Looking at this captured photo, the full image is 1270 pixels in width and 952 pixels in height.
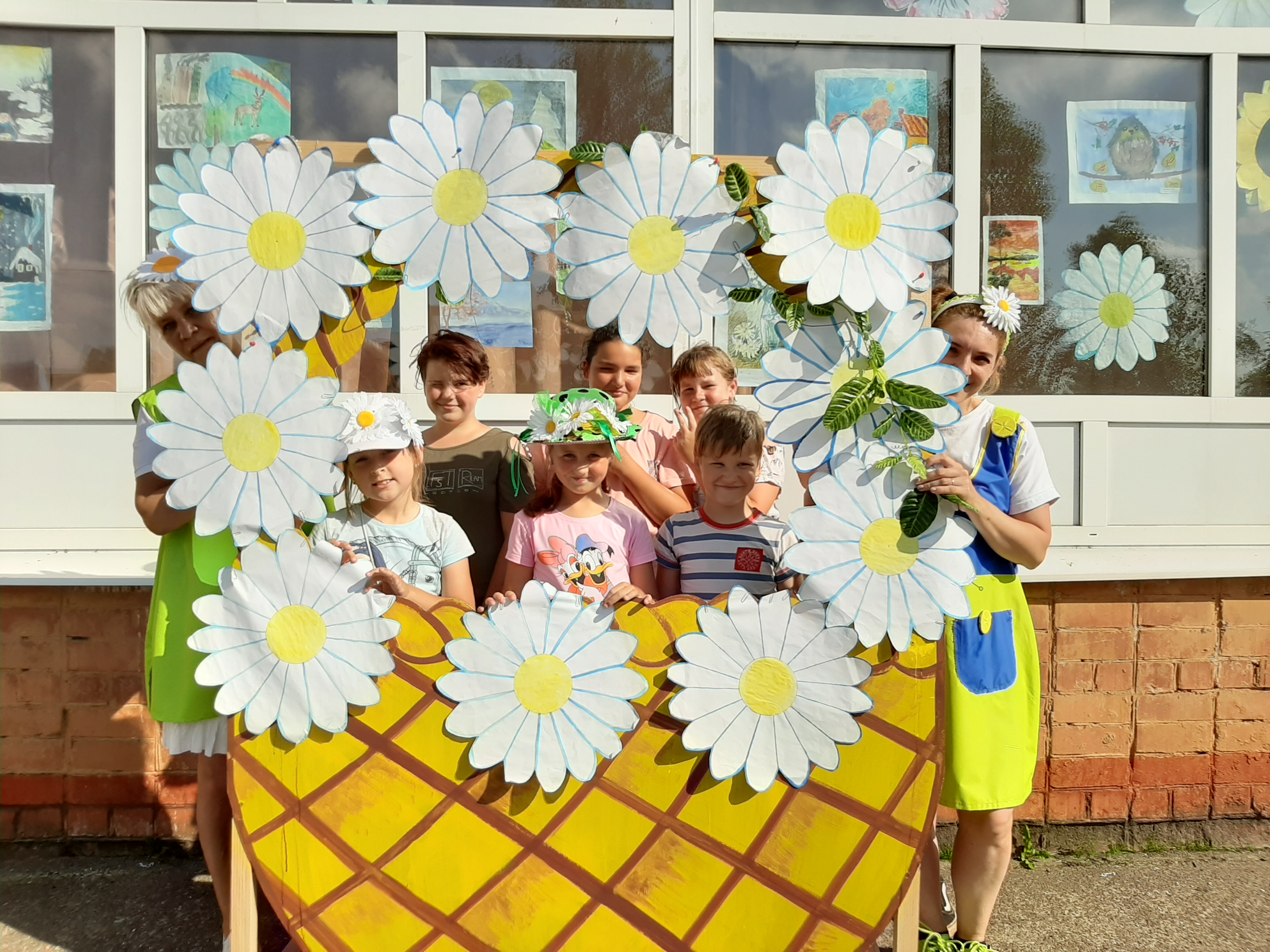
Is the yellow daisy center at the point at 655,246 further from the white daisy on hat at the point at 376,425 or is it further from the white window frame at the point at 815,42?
the white window frame at the point at 815,42

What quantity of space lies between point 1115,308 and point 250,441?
3.07 m

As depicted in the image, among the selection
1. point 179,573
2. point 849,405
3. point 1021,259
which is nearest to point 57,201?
point 179,573

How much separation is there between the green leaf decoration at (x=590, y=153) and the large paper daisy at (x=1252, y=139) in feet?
9.54

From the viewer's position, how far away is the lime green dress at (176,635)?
203 cm

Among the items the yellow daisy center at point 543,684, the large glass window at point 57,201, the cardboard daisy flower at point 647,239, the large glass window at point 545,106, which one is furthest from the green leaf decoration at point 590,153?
the large glass window at point 57,201

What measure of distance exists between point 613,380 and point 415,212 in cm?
85

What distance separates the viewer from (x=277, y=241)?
1.75 metres

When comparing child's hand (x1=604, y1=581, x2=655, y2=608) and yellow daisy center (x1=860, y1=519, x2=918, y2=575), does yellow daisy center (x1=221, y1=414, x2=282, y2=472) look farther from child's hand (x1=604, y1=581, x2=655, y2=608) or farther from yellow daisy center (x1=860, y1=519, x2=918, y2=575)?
yellow daisy center (x1=860, y1=519, x2=918, y2=575)

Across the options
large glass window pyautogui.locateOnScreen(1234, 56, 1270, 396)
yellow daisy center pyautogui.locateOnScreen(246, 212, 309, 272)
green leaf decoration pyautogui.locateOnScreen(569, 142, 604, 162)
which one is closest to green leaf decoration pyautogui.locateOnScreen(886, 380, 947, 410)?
green leaf decoration pyautogui.locateOnScreen(569, 142, 604, 162)

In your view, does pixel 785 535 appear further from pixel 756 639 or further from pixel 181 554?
pixel 181 554

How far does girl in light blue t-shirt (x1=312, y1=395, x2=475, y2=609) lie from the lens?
1918 millimetres

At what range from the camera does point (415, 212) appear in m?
1.72

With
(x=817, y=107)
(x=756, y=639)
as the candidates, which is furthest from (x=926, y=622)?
(x=817, y=107)

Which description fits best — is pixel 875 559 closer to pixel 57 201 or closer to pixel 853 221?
pixel 853 221
